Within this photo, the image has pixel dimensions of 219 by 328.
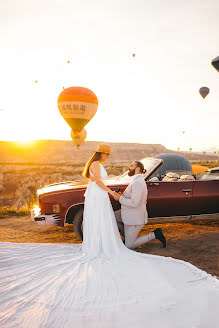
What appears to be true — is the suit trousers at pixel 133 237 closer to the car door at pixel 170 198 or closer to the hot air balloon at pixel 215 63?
the car door at pixel 170 198

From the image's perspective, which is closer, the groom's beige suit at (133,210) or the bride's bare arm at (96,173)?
the bride's bare arm at (96,173)

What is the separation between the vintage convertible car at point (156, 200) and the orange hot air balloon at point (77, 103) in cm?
1375

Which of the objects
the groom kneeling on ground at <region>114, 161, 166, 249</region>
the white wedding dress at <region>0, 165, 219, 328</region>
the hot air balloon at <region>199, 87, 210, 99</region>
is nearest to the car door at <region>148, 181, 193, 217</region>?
the groom kneeling on ground at <region>114, 161, 166, 249</region>

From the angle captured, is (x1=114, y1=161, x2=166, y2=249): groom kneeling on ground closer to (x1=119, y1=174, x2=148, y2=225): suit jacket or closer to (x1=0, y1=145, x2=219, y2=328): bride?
(x1=119, y1=174, x2=148, y2=225): suit jacket

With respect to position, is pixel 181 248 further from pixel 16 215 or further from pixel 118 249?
pixel 16 215

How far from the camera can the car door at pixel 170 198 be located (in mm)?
5316

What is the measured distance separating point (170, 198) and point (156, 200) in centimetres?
30

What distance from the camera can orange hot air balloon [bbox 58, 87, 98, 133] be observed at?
1827 centimetres

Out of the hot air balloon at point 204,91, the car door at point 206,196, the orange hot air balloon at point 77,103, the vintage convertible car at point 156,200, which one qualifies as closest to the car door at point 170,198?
the vintage convertible car at point 156,200

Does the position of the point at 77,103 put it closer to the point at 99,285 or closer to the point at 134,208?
the point at 134,208

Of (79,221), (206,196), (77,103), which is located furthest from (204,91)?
(79,221)

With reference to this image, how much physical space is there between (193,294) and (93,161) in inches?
95.2

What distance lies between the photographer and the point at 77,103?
18422 millimetres

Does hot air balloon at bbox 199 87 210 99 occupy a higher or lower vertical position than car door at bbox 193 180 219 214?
higher
